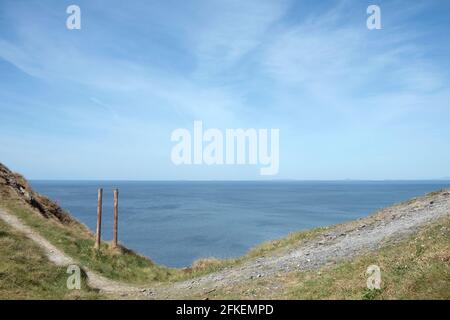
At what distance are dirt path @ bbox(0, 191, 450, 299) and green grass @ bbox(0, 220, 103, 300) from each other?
1.60 meters

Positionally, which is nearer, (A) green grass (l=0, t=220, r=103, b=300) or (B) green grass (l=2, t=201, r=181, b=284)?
(A) green grass (l=0, t=220, r=103, b=300)

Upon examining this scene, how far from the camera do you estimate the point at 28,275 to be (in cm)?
2064

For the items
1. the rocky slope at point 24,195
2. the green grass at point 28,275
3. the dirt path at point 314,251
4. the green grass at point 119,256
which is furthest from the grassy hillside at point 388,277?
the rocky slope at point 24,195

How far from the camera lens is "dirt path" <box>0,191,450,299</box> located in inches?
821

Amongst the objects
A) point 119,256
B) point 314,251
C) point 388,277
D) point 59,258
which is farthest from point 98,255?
point 388,277

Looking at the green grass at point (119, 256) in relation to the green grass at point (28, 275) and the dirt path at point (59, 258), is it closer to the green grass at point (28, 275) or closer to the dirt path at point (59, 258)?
the dirt path at point (59, 258)

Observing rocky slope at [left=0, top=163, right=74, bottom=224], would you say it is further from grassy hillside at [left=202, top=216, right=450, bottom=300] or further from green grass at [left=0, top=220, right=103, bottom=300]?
grassy hillside at [left=202, top=216, right=450, bottom=300]

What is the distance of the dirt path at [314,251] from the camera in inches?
821

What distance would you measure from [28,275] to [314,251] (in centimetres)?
1631

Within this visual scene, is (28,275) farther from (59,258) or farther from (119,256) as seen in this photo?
(119,256)

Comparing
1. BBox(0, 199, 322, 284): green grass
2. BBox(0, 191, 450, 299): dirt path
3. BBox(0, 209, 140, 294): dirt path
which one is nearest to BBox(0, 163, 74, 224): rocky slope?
BBox(0, 199, 322, 284): green grass
